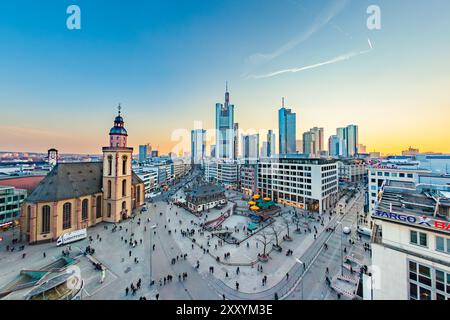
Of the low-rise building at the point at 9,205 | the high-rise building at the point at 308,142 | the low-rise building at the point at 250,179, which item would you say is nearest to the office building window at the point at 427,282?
the low-rise building at the point at 250,179

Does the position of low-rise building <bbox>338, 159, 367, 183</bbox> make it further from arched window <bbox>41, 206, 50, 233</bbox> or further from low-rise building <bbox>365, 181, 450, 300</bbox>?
arched window <bbox>41, 206, 50, 233</bbox>

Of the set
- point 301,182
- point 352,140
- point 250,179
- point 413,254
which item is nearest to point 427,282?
point 413,254

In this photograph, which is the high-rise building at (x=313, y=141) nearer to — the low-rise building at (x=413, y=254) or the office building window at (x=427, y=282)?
the low-rise building at (x=413, y=254)

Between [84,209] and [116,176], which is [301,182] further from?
[84,209]

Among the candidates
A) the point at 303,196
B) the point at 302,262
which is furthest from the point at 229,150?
the point at 302,262

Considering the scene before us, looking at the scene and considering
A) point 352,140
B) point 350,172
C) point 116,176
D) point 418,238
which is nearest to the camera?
point 418,238

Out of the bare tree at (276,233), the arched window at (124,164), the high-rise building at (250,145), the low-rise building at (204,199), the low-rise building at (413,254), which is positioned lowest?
the bare tree at (276,233)

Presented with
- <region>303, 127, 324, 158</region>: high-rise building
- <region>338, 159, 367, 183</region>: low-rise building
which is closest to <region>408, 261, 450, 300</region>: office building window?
<region>338, 159, 367, 183</region>: low-rise building
